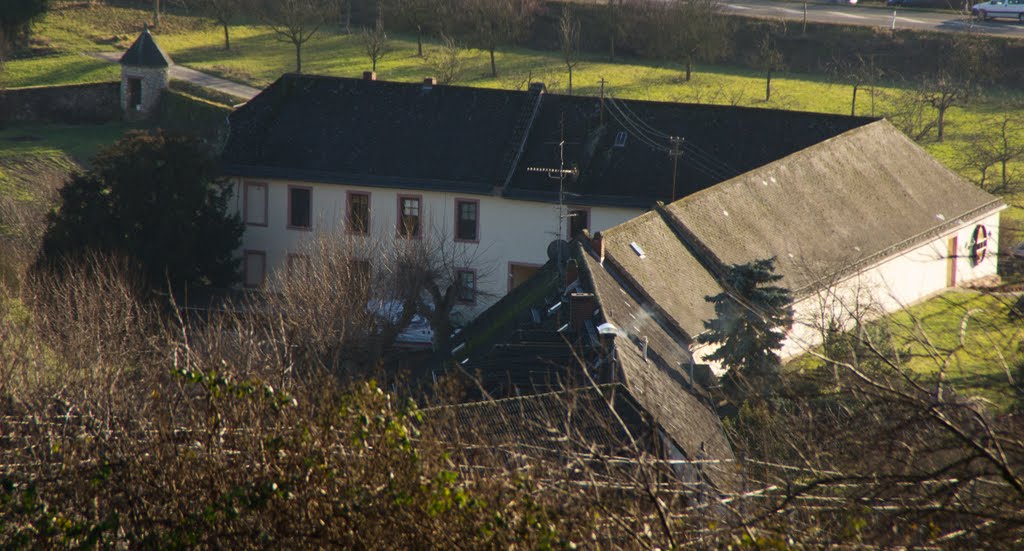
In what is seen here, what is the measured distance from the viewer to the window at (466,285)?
36.0 m

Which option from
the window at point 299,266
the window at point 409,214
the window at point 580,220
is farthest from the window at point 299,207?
the window at point 580,220

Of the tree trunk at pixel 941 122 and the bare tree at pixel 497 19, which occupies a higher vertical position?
the bare tree at pixel 497 19

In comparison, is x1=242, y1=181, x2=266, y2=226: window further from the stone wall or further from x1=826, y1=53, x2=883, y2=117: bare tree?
x1=826, y1=53, x2=883, y2=117: bare tree

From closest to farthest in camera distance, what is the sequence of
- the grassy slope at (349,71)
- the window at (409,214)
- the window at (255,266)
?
1. the window at (409,214)
2. the window at (255,266)
3. the grassy slope at (349,71)

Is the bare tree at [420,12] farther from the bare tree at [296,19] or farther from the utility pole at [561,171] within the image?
the utility pole at [561,171]

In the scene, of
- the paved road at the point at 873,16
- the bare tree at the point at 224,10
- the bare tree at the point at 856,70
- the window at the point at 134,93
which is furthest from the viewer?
the bare tree at the point at 224,10

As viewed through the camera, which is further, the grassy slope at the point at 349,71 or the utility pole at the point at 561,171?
the grassy slope at the point at 349,71

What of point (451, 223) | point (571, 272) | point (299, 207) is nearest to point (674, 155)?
point (451, 223)

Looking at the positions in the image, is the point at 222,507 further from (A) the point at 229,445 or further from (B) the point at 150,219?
(B) the point at 150,219

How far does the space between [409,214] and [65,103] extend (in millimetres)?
20845

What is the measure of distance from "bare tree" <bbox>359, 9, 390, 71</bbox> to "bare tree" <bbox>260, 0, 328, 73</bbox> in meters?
2.30

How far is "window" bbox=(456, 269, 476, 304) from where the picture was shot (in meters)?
36.0

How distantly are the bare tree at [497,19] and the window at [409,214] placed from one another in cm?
2210

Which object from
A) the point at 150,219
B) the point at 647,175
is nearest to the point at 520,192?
the point at 647,175
